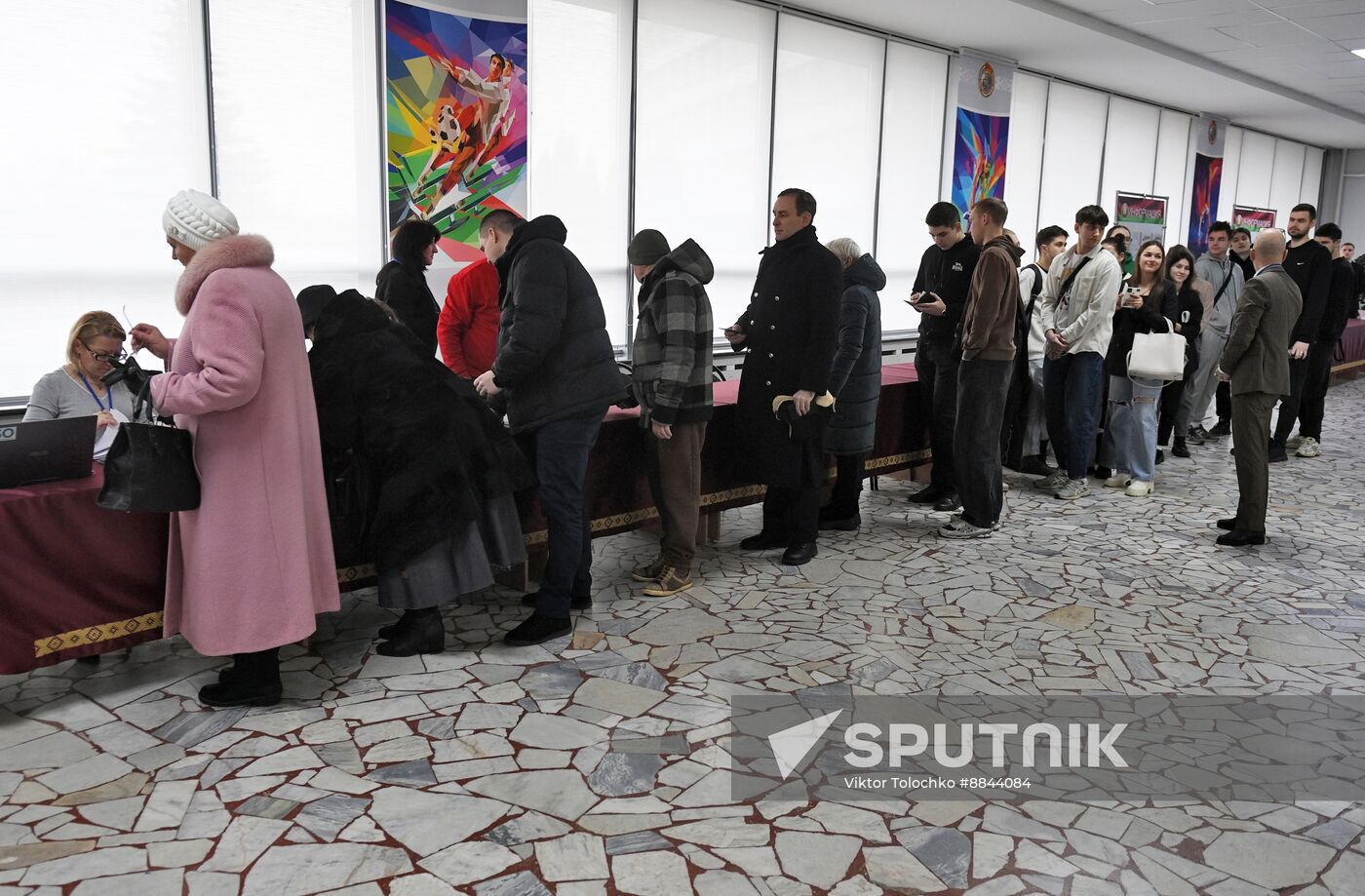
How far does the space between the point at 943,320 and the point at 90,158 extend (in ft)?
12.7

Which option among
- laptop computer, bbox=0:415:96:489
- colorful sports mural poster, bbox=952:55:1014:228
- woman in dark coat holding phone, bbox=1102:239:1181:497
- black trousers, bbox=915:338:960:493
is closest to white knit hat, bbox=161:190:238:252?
laptop computer, bbox=0:415:96:489

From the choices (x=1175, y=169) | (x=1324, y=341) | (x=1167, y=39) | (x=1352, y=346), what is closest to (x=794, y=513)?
(x=1324, y=341)

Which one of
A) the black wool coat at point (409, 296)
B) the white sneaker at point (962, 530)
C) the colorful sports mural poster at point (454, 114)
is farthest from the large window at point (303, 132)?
the white sneaker at point (962, 530)

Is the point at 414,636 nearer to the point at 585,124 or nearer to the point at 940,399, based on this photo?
the point at 940,399

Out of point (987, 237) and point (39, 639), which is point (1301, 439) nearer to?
point (987, 237)

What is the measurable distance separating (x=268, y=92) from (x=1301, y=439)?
691 cm

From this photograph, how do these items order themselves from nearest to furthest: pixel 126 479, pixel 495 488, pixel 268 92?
1. pixel 126 479
2. pixel 495 488
3. pixel 268 92

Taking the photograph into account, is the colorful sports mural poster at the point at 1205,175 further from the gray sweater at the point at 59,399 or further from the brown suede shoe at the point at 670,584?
the gray sweater at the point at 59,399

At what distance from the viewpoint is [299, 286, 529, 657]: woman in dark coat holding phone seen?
297cm

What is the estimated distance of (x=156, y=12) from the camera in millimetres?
4422

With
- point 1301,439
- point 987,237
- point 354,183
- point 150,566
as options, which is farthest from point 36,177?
point 1301,439

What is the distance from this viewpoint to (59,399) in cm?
327

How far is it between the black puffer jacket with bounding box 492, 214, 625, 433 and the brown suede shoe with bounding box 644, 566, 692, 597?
86 cm

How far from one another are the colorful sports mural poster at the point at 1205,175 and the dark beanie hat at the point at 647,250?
11.1m
